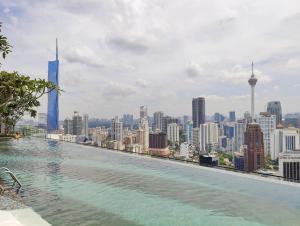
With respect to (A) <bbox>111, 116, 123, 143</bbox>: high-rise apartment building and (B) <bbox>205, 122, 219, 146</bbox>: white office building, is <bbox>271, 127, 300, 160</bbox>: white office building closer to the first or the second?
(B) <bbox>205, 122, 219, 146</bbox>: white office building

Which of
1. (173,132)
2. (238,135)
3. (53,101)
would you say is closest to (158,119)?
(173,132)

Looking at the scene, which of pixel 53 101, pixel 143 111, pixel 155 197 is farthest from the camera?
pixel 143 111

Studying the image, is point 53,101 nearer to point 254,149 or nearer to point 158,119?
point 254,149

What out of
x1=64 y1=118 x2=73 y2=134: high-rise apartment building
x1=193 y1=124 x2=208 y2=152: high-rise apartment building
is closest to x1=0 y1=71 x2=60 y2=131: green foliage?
x1=64 y1=118 x2=73 y2=134: high-rise apartment building

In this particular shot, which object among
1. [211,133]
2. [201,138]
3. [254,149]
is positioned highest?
[211,133]

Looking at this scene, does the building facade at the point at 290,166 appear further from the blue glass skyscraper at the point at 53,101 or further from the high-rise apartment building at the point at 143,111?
the high-rise apartment building at the point at 143,111

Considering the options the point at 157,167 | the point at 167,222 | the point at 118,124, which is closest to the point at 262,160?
the point at 118,124

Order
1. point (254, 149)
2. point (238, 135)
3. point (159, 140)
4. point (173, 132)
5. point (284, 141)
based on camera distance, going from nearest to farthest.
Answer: point (254, 149)
point (159, 140)
point (284, 141)
point (173, 132)
point (238, 135)
